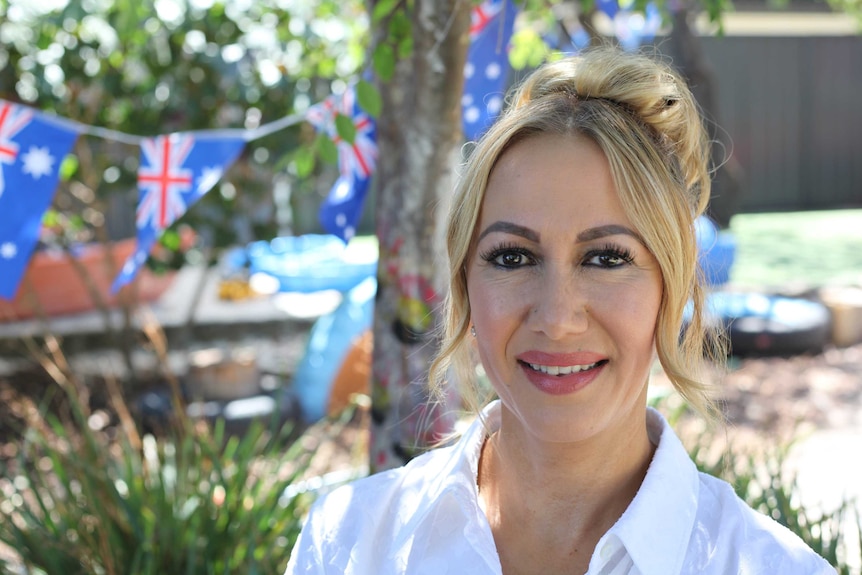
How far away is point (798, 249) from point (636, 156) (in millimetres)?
12058

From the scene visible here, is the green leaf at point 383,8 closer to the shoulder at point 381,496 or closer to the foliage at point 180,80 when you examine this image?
the shoulder at point 381,496

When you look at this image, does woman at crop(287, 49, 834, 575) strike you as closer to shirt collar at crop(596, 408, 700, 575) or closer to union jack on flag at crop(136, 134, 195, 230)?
shirt collar at crop(596, 408, 700, 575)

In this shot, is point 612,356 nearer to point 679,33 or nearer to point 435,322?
point 435,322

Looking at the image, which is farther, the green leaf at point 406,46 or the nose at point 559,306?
the green leaf at point 406,46

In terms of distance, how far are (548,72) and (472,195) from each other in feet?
0.89

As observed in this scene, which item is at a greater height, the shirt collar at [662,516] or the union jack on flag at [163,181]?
the union jack on flag at [163,181]

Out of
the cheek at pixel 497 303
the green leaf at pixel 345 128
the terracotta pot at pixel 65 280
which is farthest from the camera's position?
the terracotta pot at pixel 65 280

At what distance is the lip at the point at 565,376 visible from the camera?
1572 millimetres

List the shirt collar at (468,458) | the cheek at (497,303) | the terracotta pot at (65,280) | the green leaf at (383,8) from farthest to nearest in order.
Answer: the terracotta pot at (65,280)
the green leaf at (383,8)
the shirt collar at (468,458)
the cheek at (497,303)

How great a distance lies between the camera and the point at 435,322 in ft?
9.63

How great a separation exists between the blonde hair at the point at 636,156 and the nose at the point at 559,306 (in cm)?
14

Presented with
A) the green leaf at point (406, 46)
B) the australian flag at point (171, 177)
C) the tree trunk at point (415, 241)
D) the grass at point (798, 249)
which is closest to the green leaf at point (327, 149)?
the tree trunk at point (415, 241)

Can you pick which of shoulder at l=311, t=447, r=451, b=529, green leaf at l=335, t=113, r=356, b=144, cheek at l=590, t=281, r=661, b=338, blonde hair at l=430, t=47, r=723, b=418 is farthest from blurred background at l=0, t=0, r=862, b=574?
shoulder at l=311, t=447, r=451, b=529

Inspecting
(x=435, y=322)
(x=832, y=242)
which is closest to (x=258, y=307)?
(x=435, y=322)
